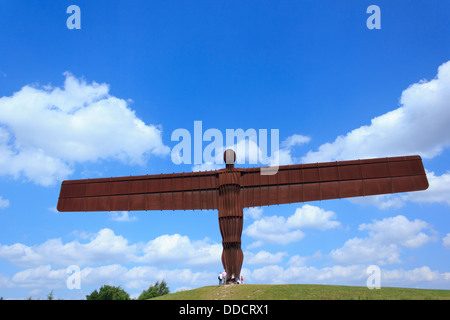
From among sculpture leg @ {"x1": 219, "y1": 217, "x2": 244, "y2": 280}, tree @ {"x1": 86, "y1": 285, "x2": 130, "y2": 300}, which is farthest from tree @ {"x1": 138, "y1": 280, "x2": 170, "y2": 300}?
sculpture leg @ {"x1": 219, "y1": 217, "x2": 244, "y2": 280}

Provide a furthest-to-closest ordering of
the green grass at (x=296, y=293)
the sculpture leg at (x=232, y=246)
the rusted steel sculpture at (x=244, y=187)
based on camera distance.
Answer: the rusted steel sculpture at (x=244, y=187)
the sculpture leg at (x=232, y=246)
the green grass at (x=296, y=293)

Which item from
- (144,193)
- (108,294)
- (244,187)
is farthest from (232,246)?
(108,294)

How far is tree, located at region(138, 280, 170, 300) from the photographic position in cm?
5085

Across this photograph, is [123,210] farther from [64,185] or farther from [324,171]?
[324,171]

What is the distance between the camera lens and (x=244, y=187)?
86.3 ft

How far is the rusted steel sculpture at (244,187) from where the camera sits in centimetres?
2508

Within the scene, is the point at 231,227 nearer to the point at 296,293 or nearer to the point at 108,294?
the point at 296,293

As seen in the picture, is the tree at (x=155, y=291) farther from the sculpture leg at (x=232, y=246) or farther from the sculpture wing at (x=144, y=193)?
the sculpture leg at (x=232, y=246)

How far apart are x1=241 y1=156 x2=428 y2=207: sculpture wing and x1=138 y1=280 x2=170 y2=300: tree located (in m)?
31.8

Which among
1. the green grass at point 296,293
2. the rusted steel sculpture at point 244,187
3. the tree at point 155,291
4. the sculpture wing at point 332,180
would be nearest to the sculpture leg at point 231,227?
the rusted steel sculpture at point 244,187

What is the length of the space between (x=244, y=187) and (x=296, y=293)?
876cm
